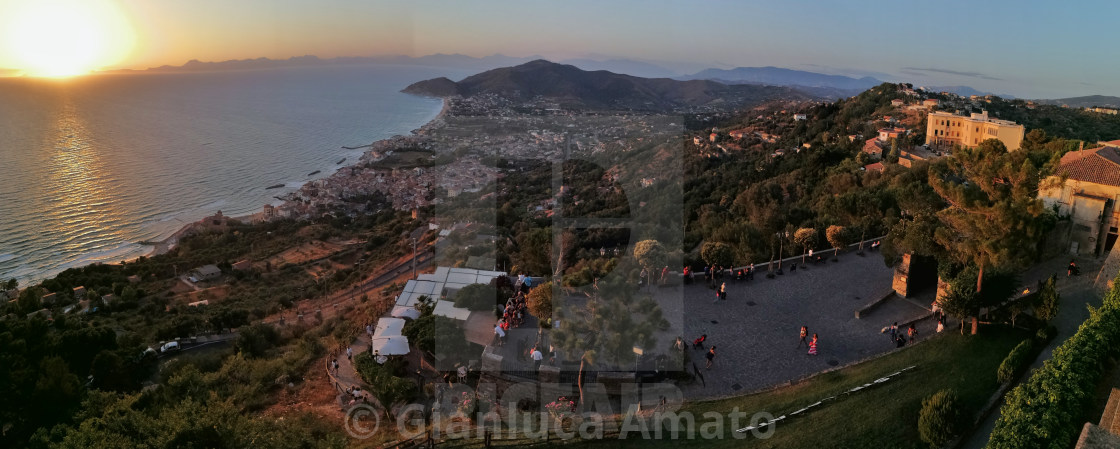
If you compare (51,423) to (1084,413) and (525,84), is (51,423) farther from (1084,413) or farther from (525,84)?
(525,84)

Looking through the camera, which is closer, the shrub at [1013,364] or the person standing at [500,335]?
the shrub at [1013,364]

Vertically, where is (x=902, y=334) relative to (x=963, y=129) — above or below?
below

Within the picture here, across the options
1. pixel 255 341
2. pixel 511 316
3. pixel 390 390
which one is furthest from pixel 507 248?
pixel 390 390

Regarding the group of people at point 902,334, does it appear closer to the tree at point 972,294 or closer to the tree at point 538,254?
the tree at point 972,294

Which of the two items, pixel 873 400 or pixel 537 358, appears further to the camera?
pixel 537 358

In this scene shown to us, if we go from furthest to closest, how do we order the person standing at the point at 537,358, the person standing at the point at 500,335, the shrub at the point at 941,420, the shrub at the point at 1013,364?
the person standing at the point at 500,335 < the person standing at the point at 537,358 < the shrub at the point at 1013,364 < the shrub at the point at 941,420

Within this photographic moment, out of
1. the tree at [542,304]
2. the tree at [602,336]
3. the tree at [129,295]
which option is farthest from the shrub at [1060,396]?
the tree at [129,295]

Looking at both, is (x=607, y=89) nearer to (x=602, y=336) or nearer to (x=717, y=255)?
(x=717, y=255)
